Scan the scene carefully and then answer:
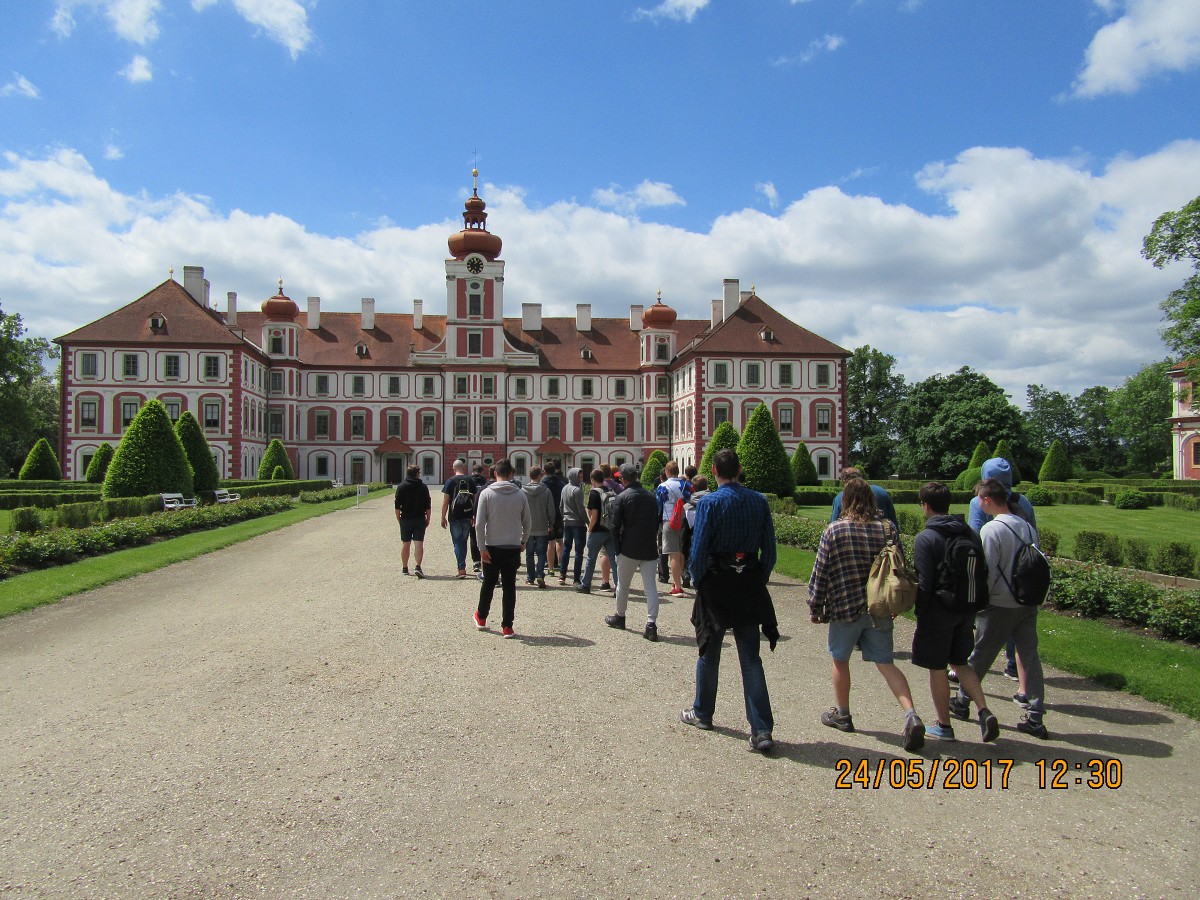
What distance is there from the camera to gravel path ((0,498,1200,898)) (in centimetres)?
376

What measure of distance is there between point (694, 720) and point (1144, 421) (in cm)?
7962

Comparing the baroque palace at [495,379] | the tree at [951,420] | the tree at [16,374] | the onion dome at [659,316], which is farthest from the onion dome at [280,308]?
the tree at [951,420]

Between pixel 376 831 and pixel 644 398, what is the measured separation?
55.6 meters

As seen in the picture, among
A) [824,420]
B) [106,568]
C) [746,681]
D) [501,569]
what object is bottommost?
[106,568]

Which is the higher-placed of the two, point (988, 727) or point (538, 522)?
point (538, 522)

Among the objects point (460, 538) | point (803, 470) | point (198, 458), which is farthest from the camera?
point (803, 470)

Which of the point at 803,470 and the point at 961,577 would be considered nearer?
the point at 961,577

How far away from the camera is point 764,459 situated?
97.9ft

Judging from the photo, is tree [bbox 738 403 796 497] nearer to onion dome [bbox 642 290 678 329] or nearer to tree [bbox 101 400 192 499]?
tree [bbox 101 400 192 499]

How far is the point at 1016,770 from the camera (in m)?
5.10

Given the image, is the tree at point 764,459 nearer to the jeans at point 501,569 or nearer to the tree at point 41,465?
the jeans at point 501,569

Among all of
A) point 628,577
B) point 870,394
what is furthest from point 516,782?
point 870,394

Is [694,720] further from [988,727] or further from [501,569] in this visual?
[501,569]

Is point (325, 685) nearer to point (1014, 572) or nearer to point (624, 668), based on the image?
point (624, 668)
